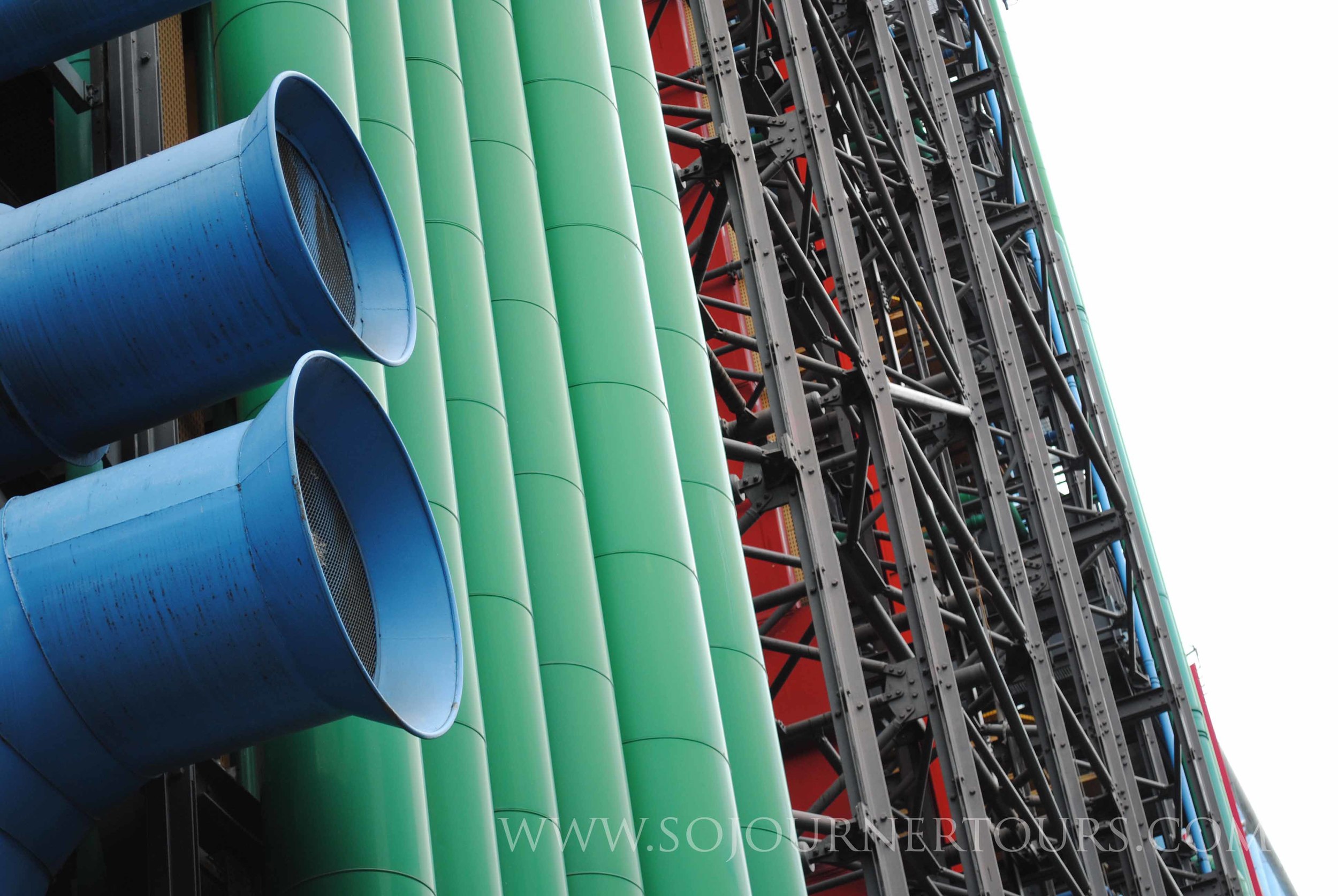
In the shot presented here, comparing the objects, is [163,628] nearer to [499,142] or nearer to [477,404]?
[477,404]

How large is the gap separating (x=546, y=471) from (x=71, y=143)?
132 inches

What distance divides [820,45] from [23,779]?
12856mm

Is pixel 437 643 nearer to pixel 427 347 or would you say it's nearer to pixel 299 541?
pixel 299 541

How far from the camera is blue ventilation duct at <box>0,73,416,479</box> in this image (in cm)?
570

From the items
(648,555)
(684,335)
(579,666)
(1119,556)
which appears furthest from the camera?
(1119,556)

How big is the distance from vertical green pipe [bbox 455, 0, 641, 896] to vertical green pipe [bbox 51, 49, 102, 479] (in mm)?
3098

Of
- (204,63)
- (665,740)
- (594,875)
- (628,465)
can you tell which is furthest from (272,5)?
(594,875)

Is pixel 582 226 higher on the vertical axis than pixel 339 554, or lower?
higher

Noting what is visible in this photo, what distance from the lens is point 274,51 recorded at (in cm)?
909

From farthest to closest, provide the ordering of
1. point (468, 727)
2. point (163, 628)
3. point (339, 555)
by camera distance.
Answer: point (468, 727) → point (339, 555) → point (163, 628)

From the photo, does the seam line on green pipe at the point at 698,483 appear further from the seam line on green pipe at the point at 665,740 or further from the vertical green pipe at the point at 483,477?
the seam line on green pipe at the point at 665,740

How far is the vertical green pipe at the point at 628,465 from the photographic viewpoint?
397 inches

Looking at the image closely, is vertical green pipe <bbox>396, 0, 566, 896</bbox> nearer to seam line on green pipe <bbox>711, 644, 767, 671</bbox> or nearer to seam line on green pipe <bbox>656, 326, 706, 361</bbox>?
seam line on green pipe <bbox>711, 644, 767, 671</bbox>

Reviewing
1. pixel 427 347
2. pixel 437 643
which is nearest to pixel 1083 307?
pixel 427 347
